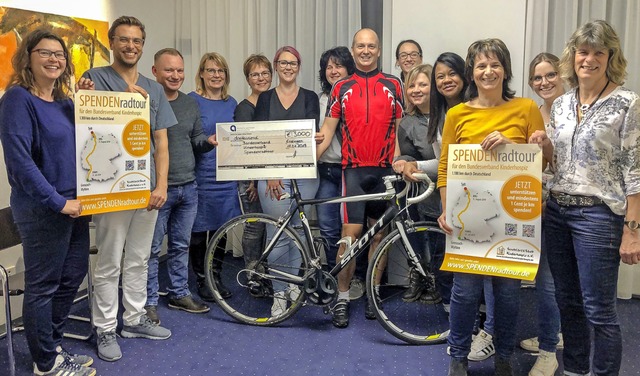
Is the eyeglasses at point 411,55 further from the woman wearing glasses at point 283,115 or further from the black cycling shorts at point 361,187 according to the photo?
the black cycling shorts at point 361,187

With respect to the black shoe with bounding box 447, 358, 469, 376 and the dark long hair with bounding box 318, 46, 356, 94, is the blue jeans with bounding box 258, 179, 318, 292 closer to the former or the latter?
the dark long hair with bounding box 318, 46, 356, 94

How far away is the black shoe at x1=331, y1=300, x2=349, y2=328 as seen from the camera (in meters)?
2.92

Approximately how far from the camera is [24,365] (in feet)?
8.11

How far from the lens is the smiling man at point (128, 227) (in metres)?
2.44

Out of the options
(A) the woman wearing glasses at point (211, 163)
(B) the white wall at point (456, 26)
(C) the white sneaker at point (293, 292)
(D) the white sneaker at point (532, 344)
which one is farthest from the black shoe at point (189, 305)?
(B) the white wall at point (456, 26)

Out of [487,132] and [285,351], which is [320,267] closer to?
[285,351]

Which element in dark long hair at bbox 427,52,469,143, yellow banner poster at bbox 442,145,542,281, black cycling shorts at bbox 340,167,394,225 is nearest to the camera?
yellow banner poster at bbox 442,145,542,281

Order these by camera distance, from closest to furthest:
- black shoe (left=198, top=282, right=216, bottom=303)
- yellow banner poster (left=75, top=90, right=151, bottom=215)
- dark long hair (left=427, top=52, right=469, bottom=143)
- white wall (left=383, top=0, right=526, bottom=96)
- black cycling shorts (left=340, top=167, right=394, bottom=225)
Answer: yellow banner poster (left=75, top=90, right=151, bottom=215) → dark long hair (left=427, top=52, right=469, bottom=143) → black cycling shorts (left=340, top=167, right=394, bottom=225) → black shoe (left=198, top=282, right=216, bottom=303) → white wall (left=383, top=0, right=526, bottom=96)

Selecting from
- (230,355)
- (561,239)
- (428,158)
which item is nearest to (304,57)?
(428,158)

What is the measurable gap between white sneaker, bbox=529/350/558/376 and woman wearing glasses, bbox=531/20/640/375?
1.49 ft

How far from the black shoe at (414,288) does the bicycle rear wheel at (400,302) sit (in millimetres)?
31

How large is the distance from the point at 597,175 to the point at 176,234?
227 cm

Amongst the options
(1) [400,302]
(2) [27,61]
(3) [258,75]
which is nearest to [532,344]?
(1) [400,302]

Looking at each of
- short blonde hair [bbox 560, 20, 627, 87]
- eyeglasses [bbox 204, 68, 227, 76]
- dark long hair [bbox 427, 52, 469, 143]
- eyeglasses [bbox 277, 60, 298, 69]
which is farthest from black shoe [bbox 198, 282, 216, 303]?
short blonde hair [bbox 560, 20, 627, 87]
